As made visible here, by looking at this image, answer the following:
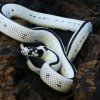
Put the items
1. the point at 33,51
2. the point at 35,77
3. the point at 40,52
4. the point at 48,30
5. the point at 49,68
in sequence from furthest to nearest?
1. the point at 48,30
2. the point at 40,52
3. the point at 33,51
4. the point at 35,77
5. the point at 49,68

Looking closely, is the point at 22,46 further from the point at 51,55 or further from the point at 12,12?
the point at 12,12

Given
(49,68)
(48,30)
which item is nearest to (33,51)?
(49,68)

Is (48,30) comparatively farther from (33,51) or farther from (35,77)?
(35,77)

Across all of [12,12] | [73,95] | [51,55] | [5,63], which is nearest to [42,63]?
[51,55]

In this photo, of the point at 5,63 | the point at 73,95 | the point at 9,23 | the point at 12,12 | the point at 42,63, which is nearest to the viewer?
the point at 73,95

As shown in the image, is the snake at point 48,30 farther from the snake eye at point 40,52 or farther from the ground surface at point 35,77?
the snake eye at point 40,52

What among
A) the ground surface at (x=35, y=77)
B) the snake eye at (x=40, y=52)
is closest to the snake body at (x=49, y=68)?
the snake eye at (x=40, y=52)

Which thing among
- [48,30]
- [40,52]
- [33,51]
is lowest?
[48,30]

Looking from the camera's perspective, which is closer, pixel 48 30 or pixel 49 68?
pixel 49 68

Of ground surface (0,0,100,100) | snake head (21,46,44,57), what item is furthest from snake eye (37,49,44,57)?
ground surface (0,0,100,100)
